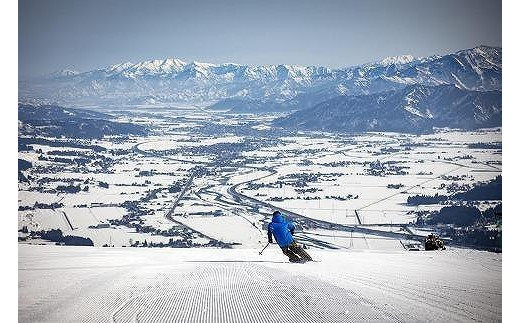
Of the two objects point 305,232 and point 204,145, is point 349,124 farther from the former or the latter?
point 305,232

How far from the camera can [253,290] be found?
3.57m

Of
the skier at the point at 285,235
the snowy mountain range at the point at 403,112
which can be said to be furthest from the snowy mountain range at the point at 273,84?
the skier at the point at 285,235

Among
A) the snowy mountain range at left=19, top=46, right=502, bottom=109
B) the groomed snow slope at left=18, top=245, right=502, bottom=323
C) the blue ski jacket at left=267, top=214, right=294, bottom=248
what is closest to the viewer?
the groomed snow slope at left=18, top=245, right=502, bottom=323

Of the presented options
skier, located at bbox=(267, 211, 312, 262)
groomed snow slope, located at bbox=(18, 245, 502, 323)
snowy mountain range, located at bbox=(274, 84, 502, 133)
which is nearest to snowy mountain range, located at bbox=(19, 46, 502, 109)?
snowy mountain range, located at bbox=(274, 84, 502, 133)

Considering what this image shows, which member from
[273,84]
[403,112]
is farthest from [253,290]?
[273,84]

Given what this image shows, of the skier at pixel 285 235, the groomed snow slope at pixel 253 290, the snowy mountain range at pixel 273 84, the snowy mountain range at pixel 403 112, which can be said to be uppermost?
the snowy mountain range at pixel 273 84

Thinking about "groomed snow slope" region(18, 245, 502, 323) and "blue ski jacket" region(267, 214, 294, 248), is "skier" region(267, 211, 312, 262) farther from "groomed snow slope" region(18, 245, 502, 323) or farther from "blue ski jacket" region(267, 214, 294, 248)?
"groomed snow slope" region(18, 245, 502, 323)

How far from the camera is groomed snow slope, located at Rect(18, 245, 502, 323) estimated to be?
3.04 meters

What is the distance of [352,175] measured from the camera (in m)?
26.1

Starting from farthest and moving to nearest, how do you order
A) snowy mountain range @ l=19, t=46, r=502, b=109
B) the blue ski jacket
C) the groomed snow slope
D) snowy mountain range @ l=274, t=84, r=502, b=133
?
1. snowy mountain range @ l=19, t=46, r=502, b=109
2. snowy mountain range @ l=274, t=84, r=502, b=133
3. the blue ski jacket
4. the groomed snow slope

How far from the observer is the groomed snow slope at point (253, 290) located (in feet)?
9.99

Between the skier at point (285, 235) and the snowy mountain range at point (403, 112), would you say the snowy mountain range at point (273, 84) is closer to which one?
the snowy mountain range at point (403, 112)

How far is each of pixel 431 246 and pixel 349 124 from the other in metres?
57.3

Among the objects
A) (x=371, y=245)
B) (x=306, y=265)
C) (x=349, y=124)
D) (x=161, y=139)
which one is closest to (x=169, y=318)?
(x=306, y=265)
